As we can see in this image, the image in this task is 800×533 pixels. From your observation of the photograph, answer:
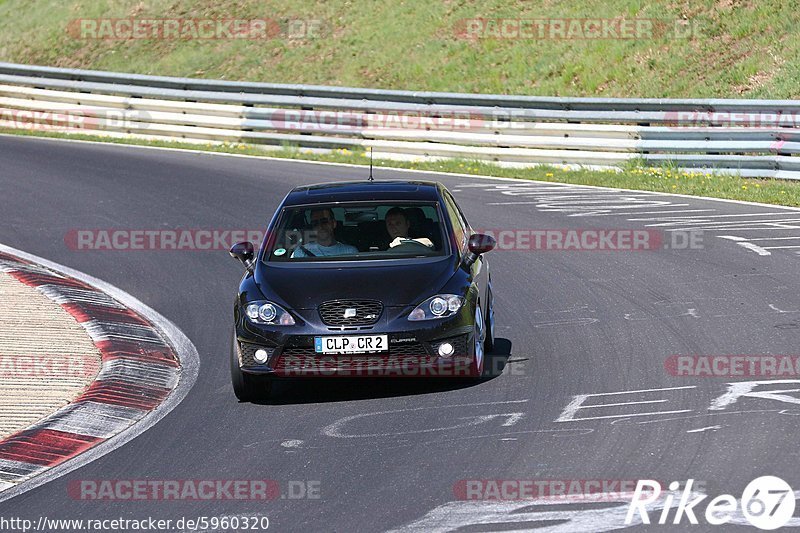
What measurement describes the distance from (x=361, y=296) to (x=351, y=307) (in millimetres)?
115

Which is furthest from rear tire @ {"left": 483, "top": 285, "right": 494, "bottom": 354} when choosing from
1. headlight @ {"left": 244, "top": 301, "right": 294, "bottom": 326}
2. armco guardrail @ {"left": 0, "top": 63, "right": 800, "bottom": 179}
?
armco guardrail @ {"left": 0, "top": 63, "right": 800, "bottom": 179}

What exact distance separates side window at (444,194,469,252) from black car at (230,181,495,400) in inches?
1.2

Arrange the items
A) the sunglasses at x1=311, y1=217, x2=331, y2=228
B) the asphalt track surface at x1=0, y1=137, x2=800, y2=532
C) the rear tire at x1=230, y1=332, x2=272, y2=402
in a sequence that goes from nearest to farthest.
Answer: the asphalt track surface at x1=0, y1=137, x2=800, y2=532
the rear tire at x1=230, y1=332, x2=272, y2=402
the sunglasses at x1=311, y1=217, x2=331, y2=228

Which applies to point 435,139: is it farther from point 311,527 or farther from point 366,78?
point 311,527

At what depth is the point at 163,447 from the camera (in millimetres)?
8383

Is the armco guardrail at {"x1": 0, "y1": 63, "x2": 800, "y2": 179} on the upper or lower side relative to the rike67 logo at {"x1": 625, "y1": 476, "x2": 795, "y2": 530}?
upper

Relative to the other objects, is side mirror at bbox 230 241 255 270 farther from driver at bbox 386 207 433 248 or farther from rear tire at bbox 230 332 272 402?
driver at bbox 386 207 433 248

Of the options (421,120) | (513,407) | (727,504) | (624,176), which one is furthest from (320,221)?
(421,120)

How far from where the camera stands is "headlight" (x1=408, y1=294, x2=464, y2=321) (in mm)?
9297

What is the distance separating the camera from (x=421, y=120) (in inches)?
921

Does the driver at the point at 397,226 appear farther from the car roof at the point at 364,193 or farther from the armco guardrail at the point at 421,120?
the armco guardrail at the point at 421,120

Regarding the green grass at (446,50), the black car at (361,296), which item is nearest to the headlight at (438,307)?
the black car at (361,296)

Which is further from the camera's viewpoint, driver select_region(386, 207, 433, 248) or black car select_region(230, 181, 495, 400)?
driver select_region(386, 207, 433, 248)

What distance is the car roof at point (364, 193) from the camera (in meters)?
10.6
